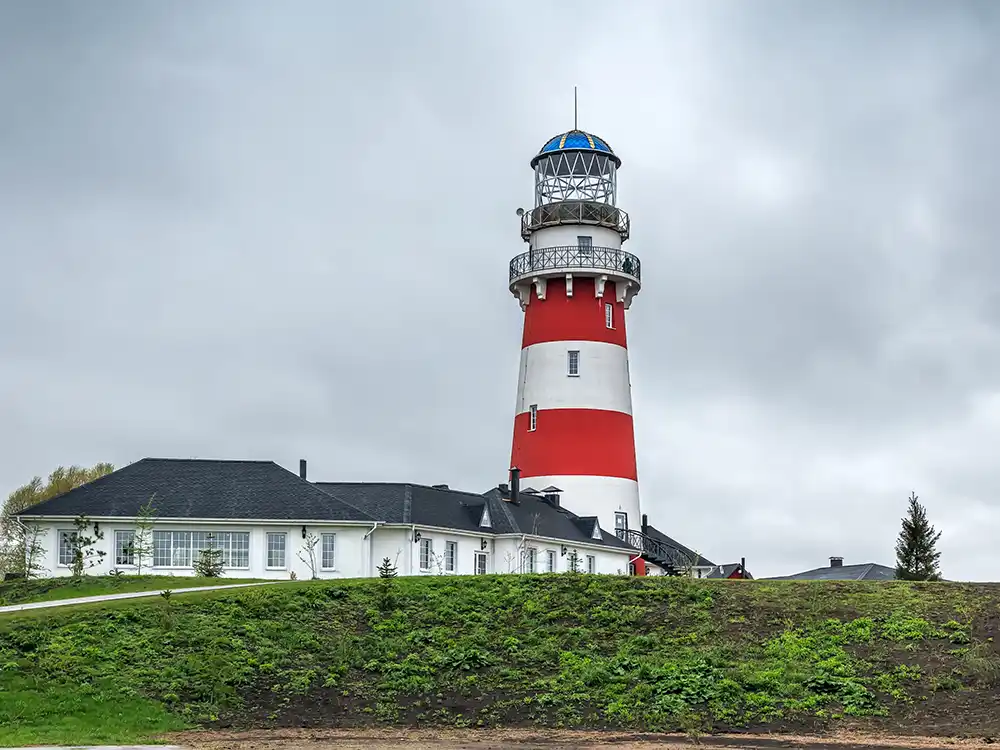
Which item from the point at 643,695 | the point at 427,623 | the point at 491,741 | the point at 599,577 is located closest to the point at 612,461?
the point at 599,577

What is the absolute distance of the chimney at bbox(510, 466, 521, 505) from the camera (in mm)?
51844

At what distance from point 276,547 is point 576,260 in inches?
641

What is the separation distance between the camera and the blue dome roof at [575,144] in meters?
55.2

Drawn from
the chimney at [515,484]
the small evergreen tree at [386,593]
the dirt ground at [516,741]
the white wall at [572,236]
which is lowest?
the dirt ground at [516,741]

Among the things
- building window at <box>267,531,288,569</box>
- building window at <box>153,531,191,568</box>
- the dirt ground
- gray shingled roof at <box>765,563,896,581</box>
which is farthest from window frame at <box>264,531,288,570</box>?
gray shingled roof at <box>765,563,896,581</box>

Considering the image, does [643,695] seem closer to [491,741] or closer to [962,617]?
[491,741]

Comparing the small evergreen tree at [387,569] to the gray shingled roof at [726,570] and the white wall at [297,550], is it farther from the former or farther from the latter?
the gray shingled roof at [726,570]

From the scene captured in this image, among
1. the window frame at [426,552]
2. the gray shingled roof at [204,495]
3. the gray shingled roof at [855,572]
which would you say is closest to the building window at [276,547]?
the gray shingled roof at [204,495]

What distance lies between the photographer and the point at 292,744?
23.0m

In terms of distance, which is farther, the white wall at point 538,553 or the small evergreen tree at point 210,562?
the white wall at point 538,553

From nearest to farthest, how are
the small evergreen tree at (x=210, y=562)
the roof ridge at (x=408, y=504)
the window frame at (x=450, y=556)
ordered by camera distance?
the small evergreen tree at (x=210, y=562), the roof ridge at (x=408, y=504), the window frame at (x=450, y=556)

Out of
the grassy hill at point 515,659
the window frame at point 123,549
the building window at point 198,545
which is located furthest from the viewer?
the building window at point 198,545

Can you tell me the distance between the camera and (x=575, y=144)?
5528 centimetres

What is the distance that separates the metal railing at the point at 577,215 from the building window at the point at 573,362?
511 cm
